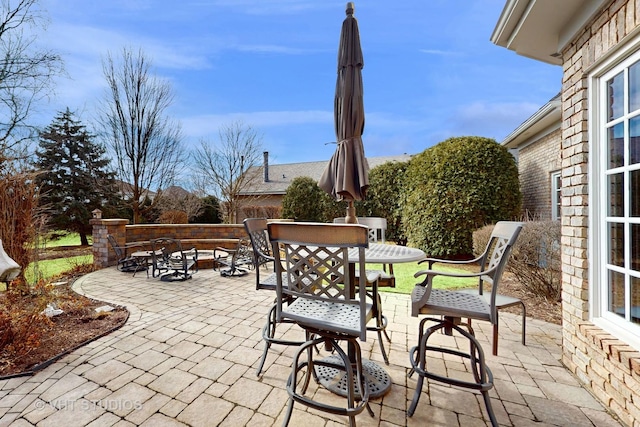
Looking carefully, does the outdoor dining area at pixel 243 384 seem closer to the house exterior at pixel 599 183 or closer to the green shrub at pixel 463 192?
the house exterior at pixel 599 183

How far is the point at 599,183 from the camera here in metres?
2.12

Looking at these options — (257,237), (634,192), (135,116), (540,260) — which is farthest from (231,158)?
(634,192)

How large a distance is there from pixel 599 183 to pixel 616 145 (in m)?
0.29

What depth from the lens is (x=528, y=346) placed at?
9.33 feet

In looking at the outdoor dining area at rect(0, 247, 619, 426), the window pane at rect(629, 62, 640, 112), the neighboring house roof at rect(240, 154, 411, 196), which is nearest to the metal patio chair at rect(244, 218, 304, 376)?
the outdoor dining area at rect(0, 247, 619, 426)

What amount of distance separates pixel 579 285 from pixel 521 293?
292 cm

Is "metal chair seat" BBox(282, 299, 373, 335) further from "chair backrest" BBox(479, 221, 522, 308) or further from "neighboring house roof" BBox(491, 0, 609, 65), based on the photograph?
"neighboring house roof" BBox(491, 0, 609, 65)

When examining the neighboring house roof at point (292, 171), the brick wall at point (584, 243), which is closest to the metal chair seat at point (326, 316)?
the brick wall at point (584, 243)

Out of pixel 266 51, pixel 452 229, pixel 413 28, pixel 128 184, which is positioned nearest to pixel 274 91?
pixel 266 51

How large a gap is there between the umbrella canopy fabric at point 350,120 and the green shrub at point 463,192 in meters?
4.93

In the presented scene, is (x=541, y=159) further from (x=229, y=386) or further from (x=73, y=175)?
(x=73, y=175)

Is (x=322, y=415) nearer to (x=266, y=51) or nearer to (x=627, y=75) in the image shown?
(x=627, y=75)

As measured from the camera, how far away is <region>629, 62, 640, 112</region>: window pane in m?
1.81

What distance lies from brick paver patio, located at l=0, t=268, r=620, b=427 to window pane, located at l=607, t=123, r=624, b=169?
1739 mm
